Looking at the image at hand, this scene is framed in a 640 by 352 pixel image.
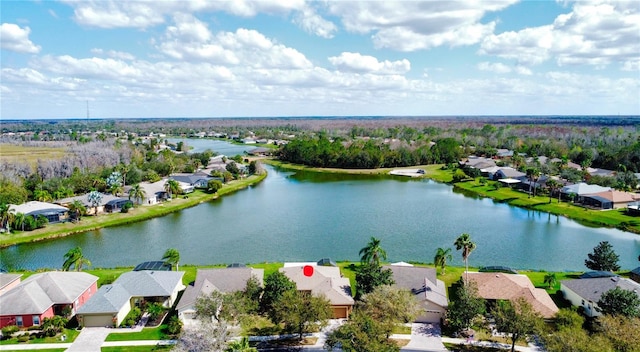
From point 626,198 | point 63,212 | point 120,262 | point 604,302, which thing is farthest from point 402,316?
point 626,198

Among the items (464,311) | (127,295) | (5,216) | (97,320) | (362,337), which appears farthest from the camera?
(5,216)

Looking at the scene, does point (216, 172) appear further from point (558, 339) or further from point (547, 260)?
point (558, 339)

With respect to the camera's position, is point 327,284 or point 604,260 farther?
point 604,260

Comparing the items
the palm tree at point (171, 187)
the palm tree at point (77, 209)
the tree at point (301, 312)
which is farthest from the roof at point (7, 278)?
the palm tree at point (171, 187)

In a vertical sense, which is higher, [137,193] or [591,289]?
[137,193]

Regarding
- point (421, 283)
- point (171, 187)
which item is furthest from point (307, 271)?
point (171, 187)

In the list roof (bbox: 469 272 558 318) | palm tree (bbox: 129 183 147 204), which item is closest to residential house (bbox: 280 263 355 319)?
roof (bbox: 469 272 558 318)

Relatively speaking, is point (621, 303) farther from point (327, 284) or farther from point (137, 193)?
point (137, 193)
